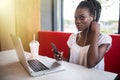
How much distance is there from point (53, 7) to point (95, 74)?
193cm

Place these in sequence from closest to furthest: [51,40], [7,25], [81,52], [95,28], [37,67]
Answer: [37,67], [95,28], [81,52], [51,40], [7,25]

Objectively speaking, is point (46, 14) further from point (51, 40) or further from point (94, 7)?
point (94, 7)

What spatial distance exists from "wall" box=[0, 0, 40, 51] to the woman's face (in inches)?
44.0

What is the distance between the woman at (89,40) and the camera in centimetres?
134

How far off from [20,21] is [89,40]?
1548 millimetres

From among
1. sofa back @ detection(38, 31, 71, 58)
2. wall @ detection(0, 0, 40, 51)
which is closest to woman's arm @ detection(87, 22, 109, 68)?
sofa back @ detection(38, 31, 71, 58)

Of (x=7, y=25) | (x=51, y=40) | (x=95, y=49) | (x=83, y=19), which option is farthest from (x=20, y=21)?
(x=95, y=49)

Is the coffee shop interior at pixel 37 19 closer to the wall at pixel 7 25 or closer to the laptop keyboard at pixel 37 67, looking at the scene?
the wall at pixel 7 25

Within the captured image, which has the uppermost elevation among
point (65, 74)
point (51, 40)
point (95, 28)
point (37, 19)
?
point (37, 19)

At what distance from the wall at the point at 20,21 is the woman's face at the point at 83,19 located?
44.0 inches

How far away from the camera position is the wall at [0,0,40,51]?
2.45 meters

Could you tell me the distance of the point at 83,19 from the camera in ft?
4.96

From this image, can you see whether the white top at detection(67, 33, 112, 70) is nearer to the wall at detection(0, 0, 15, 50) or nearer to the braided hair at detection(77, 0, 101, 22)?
the braided hair at detection(77, 0, 101, 22)

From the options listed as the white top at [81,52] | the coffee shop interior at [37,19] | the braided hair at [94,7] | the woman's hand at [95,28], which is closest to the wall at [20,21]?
the coffee shop interior at [37,19]
